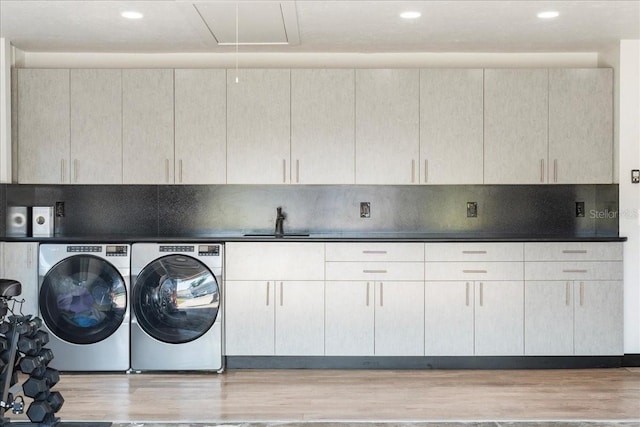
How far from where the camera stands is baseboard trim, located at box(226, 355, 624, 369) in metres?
5.20

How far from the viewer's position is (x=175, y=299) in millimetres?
5055

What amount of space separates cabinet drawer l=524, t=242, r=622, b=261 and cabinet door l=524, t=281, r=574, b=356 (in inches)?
7.3

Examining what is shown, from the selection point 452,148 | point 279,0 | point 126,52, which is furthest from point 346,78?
point 126,52

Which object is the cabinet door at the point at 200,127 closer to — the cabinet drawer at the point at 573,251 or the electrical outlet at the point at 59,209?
the electrical outlet at the point at 59,209

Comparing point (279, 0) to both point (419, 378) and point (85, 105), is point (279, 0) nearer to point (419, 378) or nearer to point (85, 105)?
point (85, 105)

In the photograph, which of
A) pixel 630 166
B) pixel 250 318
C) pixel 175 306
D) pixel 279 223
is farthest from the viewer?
pixel 279 223

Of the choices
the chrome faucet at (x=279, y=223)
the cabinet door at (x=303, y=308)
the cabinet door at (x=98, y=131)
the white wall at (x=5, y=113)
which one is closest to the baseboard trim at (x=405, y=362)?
the cabinet door at (x=303, y=308)

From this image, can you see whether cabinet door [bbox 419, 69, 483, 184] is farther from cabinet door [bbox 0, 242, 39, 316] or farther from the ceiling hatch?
cabinet door [bbox 0, 242, 39, 316]

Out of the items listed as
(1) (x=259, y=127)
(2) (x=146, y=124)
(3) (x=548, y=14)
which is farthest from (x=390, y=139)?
(2) (x=146, y=124)

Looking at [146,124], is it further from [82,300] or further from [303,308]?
[303,308]

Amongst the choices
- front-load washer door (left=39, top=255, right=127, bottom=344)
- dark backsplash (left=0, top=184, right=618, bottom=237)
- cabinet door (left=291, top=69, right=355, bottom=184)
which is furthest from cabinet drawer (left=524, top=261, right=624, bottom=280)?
front-load washer door (left=39, top=255, right=127, bottom=344)

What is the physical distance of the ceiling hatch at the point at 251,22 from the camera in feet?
14.4

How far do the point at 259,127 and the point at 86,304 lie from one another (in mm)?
1792

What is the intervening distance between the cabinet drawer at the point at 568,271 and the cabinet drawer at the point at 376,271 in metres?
0.80
